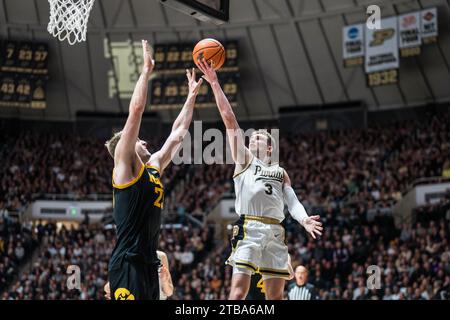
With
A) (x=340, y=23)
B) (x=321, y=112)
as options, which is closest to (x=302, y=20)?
(x=340, y=23)

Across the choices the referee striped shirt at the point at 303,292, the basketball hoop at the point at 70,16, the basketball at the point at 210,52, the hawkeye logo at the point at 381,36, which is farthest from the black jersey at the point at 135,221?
the hawkeye logo at the point at 381,36

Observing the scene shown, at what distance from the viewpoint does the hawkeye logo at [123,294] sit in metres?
5.99

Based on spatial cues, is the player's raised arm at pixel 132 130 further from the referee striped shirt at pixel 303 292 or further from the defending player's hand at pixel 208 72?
the referee striped shirt at pixel 303 292

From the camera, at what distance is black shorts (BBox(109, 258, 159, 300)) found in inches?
237

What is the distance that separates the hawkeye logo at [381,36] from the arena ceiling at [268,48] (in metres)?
1.27

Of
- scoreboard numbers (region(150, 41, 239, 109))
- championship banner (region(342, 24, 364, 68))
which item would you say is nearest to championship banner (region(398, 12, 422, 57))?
championship banner (region(342, 24, 364, 68))

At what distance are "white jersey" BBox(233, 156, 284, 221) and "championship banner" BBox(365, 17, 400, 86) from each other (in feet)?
72.2

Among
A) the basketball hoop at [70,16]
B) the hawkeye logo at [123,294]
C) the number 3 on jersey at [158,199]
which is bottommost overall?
the hawkeye logo at [123,294]

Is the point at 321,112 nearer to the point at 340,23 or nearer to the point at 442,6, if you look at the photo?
the point at 340,23

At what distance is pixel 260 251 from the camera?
8211 millimetres

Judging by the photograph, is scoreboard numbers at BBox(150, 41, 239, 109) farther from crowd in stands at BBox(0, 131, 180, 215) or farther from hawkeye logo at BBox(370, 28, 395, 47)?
hawkeye logo at BBox(370, 28, 395, 47)

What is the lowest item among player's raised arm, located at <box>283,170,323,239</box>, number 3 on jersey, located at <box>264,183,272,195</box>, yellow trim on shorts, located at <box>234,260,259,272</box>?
yellow trim on shorts, located at <box>234,260,259,272</box>

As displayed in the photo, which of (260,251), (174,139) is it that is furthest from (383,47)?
(174,139)

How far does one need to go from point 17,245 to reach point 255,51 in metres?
14.7
